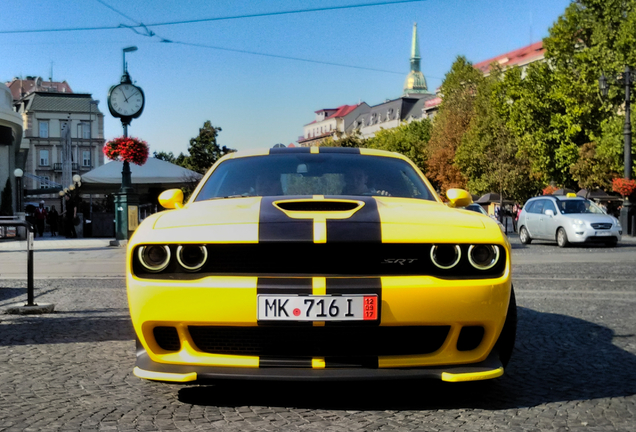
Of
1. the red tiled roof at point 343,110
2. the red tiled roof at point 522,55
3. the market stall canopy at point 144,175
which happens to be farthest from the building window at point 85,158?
the market stall canopy at point 144,175

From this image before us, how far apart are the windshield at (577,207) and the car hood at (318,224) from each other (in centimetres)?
2035

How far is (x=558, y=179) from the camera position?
45.3 meters

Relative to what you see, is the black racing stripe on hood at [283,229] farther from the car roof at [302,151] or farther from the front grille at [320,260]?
the car roof at [302,151]

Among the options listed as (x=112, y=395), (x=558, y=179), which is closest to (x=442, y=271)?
(x=112, y=395)

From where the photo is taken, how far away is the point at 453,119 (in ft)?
229

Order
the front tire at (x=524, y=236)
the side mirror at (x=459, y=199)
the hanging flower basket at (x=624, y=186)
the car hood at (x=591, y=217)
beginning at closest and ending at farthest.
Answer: the side mirror at (x=459, y=199), the car hood at (x=591, y=217), the front tire at (x=524, y=236), the hanging flower basket at (x=624, y=186)

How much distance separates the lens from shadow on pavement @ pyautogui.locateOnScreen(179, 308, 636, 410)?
4293 millimetres

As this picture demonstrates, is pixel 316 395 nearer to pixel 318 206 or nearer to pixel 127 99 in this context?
pixel 318 206

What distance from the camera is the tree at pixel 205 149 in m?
44.9

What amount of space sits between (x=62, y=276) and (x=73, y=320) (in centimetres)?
565

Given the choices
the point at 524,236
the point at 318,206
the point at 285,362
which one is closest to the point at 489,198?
the point at 524,236

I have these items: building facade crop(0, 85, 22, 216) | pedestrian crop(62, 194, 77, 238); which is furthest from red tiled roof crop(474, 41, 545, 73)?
pedestrian crop(62, 194, 77, 238)

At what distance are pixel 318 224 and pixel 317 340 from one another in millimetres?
522

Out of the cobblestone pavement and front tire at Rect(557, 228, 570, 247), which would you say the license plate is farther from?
front tire at Rect(557, 228, 570, 247)
